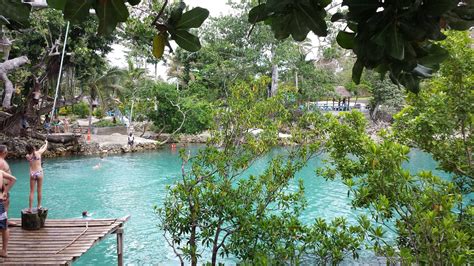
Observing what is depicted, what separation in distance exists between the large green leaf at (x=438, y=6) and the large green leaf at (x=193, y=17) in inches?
17.3

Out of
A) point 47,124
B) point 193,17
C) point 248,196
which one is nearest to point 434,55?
point 193,17

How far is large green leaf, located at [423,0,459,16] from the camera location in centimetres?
74

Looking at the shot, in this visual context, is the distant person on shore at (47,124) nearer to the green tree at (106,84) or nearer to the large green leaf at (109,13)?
the green tree at (106,84)

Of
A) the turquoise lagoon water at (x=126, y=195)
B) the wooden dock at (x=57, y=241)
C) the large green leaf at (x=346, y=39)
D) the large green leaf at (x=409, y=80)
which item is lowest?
the turquoise lagoon water at (x=126, y=195)

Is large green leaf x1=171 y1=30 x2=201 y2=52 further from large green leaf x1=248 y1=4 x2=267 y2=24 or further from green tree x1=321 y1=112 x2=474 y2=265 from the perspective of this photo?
green tree x1=321 y1=112 x2=474 y2=265

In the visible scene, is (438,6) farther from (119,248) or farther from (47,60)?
(47,60)

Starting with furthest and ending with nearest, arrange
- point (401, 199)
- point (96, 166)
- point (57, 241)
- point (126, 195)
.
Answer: point (96, 166) → point (126, 195) → point (57, 241) → point (401, 199)

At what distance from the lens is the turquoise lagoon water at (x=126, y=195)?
7.39 meters

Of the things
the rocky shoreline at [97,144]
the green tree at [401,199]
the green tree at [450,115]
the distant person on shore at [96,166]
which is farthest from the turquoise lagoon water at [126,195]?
the green tree at [450,115]

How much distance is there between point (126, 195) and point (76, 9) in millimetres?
11010

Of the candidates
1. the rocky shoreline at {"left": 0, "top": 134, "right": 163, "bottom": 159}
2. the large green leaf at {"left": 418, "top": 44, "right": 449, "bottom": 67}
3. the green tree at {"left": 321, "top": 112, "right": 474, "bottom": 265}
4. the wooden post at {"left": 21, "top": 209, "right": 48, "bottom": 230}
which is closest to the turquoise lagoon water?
the rocky shoreline at {"left": 0, "top": 134, "right": 163, "bottom": 159}

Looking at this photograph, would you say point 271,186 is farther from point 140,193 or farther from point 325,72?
point 325,72

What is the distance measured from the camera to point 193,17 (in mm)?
906

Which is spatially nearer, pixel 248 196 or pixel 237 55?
pixel 248 196
